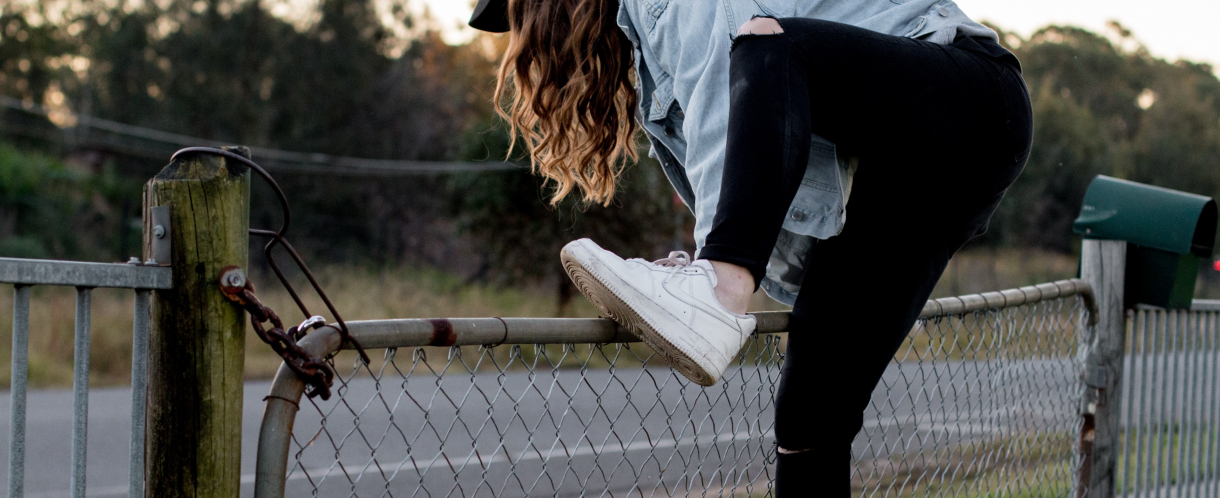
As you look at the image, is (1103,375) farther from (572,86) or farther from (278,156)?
(278,156)

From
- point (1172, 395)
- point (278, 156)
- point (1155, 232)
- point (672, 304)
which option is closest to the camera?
point (672, 304)

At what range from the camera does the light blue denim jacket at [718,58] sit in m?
1.49

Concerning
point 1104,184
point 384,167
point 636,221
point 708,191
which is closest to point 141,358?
point 708,191

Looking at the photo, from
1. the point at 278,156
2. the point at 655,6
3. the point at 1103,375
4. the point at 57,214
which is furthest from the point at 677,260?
the point at 278,156

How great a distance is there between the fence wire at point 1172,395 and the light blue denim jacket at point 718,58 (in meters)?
1.95

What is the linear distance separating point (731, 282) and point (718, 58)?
39 cm

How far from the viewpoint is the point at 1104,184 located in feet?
9.80

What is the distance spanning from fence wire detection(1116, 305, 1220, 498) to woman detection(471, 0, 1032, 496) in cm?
176

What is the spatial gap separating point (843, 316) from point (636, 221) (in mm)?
9904

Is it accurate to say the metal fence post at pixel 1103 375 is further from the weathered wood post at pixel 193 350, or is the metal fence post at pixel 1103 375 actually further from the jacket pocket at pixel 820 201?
the weathered wood post at pixel 193 350

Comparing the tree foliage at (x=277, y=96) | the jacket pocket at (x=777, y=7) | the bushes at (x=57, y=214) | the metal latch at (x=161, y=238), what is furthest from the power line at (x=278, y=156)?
the metal latch at (x=161, y=238)

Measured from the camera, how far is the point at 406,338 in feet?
4.27

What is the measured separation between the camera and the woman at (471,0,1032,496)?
4.33 ft

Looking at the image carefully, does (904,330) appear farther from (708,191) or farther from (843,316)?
(708,191)
